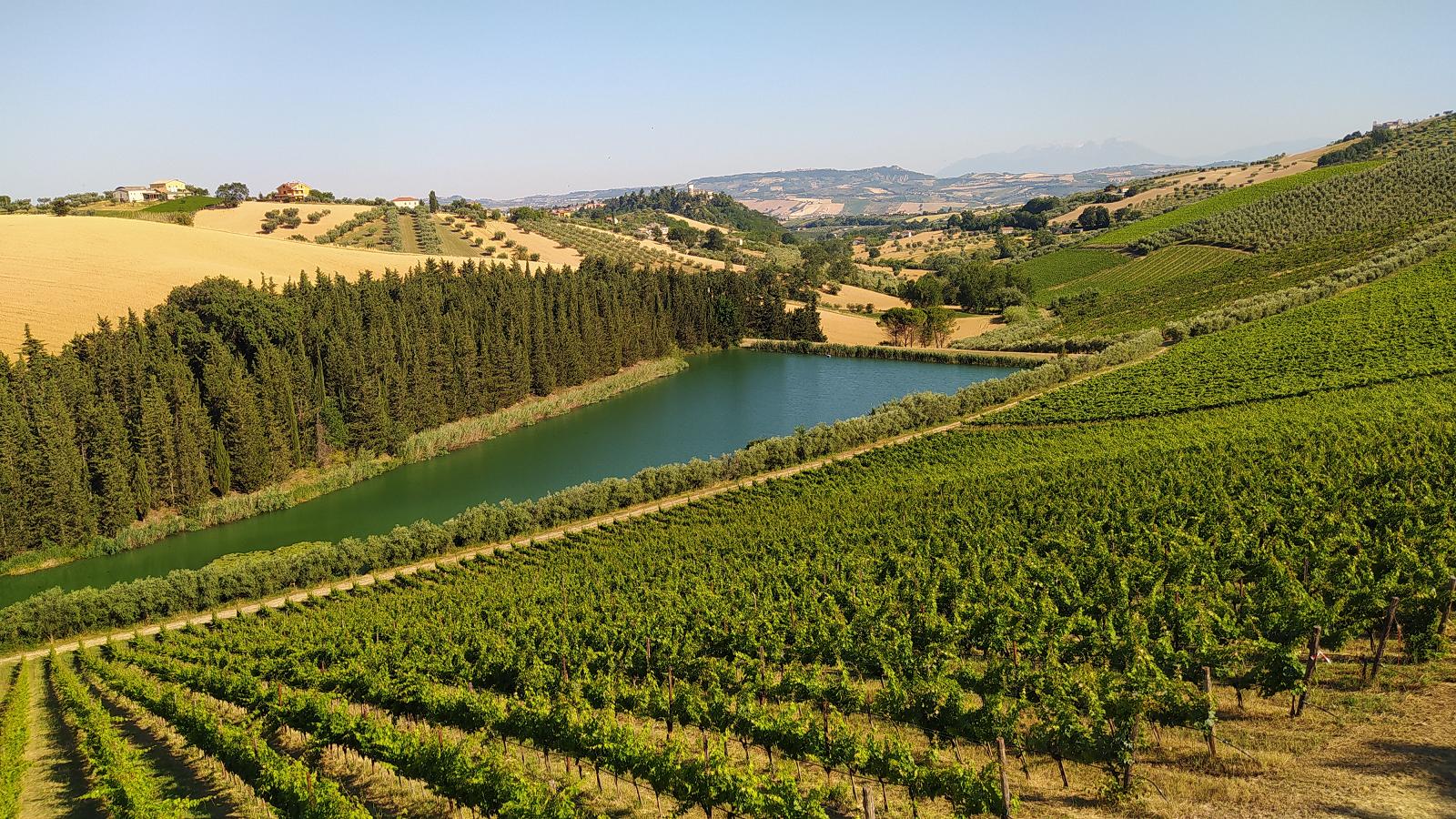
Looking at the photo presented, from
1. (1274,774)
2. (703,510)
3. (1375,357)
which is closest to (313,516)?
(703,510)

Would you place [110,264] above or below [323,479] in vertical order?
above

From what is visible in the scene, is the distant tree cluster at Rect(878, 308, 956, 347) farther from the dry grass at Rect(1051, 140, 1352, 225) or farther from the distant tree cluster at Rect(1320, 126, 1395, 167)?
the distant tree cluster at Rect(1320, 126, 1395, 167)

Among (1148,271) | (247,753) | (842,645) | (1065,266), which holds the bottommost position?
(247,753)

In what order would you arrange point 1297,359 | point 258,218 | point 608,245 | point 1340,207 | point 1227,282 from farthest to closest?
point 608,245 → point 258,218 → point 1340,207 → point 1227,282 → point 1297,359

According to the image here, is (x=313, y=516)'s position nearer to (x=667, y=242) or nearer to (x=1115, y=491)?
(x=1115, y=491)

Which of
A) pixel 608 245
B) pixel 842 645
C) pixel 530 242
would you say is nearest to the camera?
pixel 842 645

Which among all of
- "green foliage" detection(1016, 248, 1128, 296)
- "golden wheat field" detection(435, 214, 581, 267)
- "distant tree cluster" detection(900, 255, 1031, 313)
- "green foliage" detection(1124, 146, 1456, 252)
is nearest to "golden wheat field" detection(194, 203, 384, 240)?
"golden wheat field" detection(435, 214, 581, 267)

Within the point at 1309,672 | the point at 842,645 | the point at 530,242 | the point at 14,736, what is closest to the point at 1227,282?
the point at 1309,672

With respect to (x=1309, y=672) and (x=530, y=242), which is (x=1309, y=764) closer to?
(x=1309, y=672)
